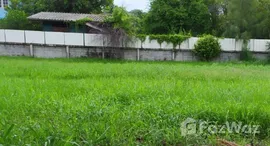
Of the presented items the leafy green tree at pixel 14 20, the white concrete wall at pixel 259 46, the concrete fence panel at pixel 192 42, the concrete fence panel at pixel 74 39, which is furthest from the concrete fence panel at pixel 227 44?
the leafy green tree at pixel 14 20

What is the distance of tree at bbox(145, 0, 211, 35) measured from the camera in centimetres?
1731

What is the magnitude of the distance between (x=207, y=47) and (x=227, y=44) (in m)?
1.56

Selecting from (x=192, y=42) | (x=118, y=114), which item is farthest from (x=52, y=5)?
(x=118, y=114)

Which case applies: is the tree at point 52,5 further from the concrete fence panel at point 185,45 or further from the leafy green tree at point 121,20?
the concrete fence panel at point 185,45

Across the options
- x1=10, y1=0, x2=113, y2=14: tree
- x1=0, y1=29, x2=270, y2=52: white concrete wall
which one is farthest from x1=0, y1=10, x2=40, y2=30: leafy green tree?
x1=0, y1=29, x2=270, y2=52: white concrete wall

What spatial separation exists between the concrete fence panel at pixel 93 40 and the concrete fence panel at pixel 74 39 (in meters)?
0.28

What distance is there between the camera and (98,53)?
13891mm

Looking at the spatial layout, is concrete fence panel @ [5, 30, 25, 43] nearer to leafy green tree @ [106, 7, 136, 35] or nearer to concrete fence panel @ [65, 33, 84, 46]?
concrete fence panel @ [65, 33, 84, 46]

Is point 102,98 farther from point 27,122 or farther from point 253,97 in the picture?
point 253,97

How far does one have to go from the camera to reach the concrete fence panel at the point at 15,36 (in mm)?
13117

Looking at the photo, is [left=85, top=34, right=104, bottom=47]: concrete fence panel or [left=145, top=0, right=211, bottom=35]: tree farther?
[left=145, top=0, right=211, bottom=35]: tree

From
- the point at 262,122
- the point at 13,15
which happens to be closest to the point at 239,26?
the point at 262,122

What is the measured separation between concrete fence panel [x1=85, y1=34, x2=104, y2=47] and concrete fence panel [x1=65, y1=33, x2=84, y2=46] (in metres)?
0.28

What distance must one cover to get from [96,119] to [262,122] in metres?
1.85
